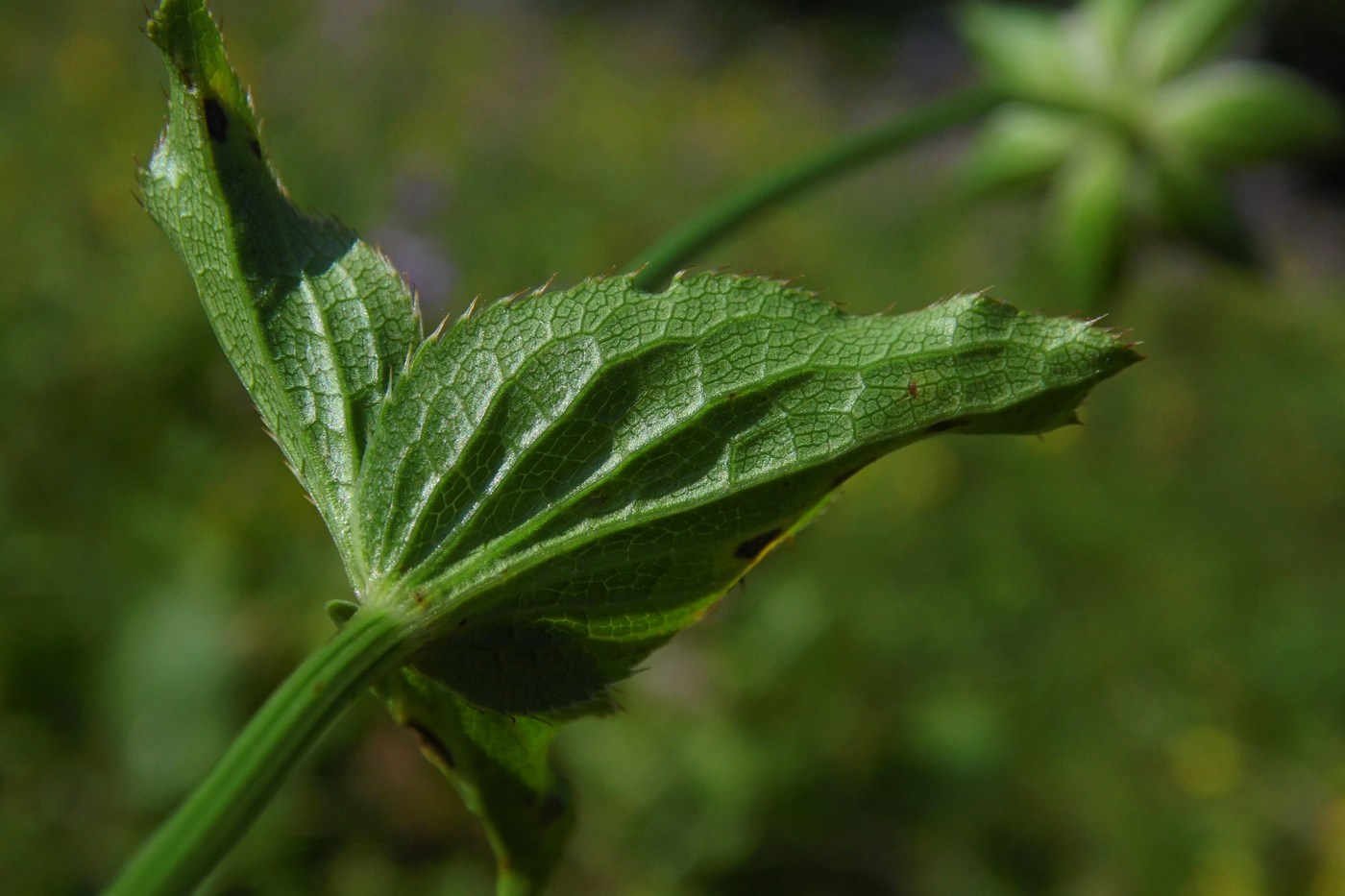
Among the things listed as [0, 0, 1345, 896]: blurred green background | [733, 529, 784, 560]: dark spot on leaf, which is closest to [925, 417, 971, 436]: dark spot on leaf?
[733, 529, 784, 560]: dark spot on leaf

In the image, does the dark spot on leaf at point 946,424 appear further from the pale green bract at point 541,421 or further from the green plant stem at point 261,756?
the green plant stem at point 261,756

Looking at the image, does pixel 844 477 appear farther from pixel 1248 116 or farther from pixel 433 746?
pixel 1248 116

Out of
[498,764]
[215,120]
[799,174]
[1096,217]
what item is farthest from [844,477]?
[1096,217]

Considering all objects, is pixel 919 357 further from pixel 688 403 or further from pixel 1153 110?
pixel 1153 110

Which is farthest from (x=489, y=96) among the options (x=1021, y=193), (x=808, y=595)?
(x=1021, y=193)

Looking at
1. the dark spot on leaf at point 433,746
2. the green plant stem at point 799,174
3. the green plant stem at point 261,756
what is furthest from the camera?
the green plant stem at point 799,174

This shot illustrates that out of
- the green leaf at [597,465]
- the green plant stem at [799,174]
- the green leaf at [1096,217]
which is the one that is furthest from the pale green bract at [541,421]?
the green leaf at [1096,217]
